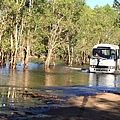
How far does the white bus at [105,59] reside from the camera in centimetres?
4002

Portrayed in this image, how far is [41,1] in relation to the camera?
170 feet

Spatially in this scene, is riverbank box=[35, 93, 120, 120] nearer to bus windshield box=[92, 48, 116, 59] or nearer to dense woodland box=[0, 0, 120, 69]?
bus windshield box=[92, 48, 116, 59]

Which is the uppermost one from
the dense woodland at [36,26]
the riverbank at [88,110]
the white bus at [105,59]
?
the dense woodland at [36,26]

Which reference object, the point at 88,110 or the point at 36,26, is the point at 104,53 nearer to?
the point at 36,26

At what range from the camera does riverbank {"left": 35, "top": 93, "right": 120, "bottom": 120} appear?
12.3m

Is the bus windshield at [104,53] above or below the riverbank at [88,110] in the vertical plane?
above

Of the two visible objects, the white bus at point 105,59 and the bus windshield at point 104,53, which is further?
the bus windshield at point 104,53

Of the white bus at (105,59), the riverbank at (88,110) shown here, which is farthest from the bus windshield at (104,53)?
the riverbank at (88,110)

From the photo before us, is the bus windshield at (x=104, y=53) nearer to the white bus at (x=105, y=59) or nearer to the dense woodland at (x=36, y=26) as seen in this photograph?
the white bus at (x=105, y=59)

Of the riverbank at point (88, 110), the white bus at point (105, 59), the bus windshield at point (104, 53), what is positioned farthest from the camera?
the bus windshield at point (104, 53)

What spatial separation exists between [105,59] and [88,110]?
2659cm

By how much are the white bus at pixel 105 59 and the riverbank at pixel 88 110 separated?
22.4 meters

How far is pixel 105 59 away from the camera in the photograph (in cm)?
4003

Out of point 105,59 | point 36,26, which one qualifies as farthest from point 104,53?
point 36,26
